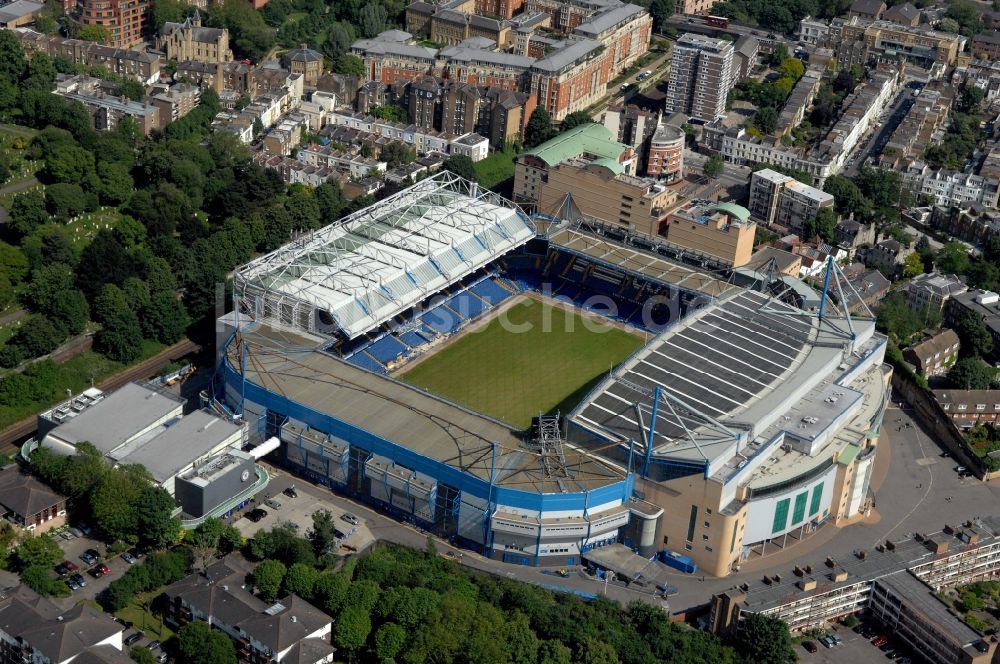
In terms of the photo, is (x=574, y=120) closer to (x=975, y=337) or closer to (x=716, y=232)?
(x=716, y=232)

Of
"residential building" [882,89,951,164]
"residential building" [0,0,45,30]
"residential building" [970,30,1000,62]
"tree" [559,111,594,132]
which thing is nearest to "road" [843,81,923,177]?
"residential building" [882,89,951,164]

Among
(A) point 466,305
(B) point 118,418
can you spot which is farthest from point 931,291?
(B) point 118,418

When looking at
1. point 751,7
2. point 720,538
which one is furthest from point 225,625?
point 751,7

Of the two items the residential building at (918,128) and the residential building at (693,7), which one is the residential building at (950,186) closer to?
the residential building at (918,128)

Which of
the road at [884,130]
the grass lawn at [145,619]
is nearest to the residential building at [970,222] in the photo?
the road at [884,130]

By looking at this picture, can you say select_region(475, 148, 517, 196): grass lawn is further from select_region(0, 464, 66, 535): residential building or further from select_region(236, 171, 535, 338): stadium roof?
select_region(0, 464, 66, 535): residential building

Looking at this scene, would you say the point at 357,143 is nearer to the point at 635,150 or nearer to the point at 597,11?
the point at 635,150

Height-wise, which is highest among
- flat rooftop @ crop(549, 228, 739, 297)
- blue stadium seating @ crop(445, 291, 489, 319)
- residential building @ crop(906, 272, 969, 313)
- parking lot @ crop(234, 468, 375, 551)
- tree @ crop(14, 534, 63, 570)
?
flat rooftop @ crop(549, 228, 739, 297)
